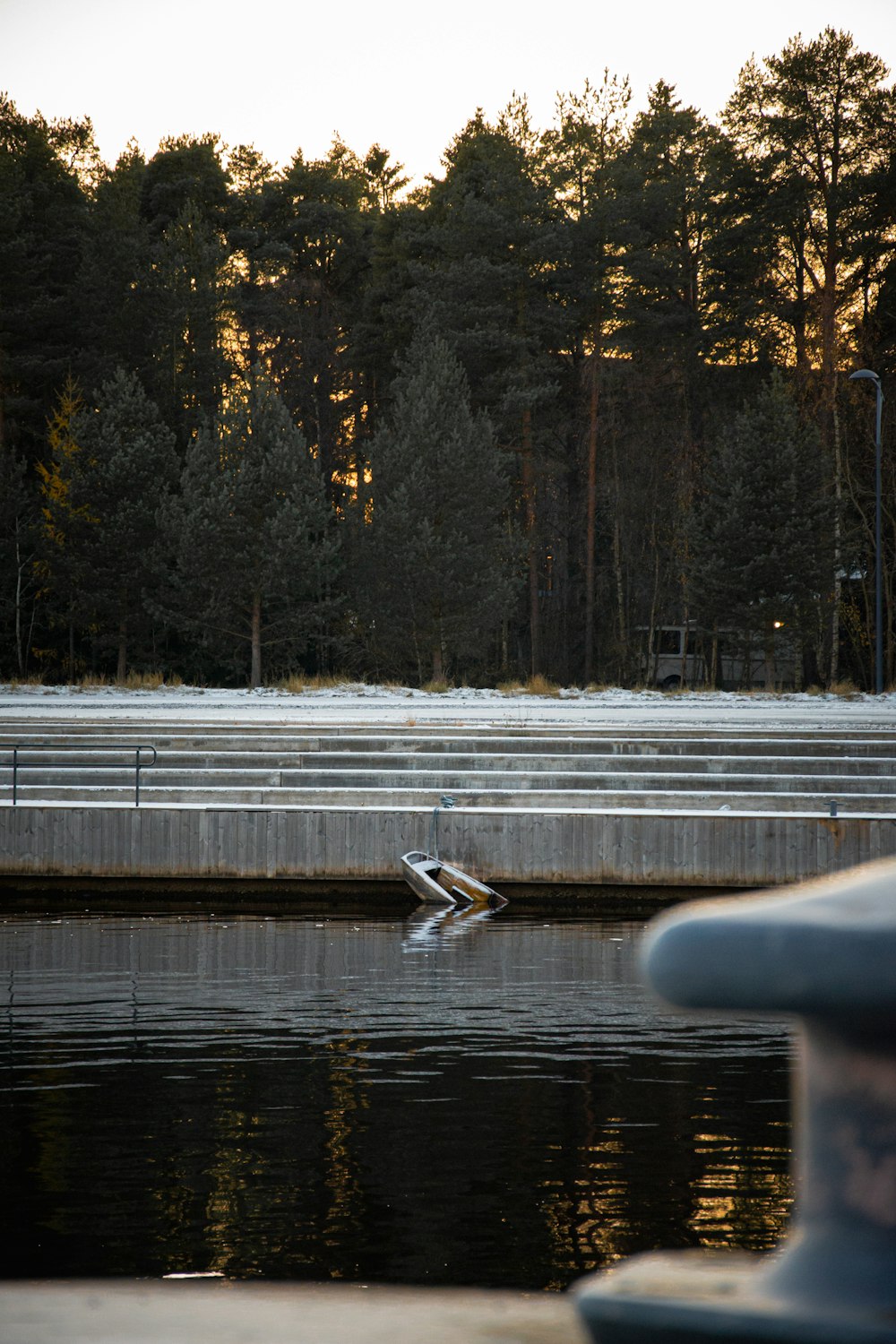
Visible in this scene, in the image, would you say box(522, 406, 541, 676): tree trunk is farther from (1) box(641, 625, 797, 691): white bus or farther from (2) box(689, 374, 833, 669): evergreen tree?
(2) box(689, 374, 833, 669): evergreen tree

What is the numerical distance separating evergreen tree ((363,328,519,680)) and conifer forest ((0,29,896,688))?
11cm

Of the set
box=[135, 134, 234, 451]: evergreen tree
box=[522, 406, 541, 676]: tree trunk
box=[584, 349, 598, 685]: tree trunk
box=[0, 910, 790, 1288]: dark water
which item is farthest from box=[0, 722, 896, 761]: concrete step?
box=[135, 134, 234, 451]: evergreen tree

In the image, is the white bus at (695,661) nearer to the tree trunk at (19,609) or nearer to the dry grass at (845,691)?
the dry grass at (845,691)

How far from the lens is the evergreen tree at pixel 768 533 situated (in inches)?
1591

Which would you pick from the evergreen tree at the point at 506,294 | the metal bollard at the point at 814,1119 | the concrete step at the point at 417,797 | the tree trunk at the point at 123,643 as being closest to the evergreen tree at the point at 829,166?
the evergreen tree at the point at 506,294

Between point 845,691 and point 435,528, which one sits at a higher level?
point 435,528

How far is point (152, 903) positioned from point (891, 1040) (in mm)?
15587

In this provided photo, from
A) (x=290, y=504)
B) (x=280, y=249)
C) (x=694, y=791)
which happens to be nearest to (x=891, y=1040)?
(x=694, y=791)

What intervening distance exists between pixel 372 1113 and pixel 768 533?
1355 inches

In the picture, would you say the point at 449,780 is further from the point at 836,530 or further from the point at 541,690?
the point at 836,530

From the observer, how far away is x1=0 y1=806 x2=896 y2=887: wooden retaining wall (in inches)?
607

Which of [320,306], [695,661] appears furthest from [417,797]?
[320,306]

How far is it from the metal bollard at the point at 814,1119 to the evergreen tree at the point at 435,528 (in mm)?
39633

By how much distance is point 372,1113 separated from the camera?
812cm
